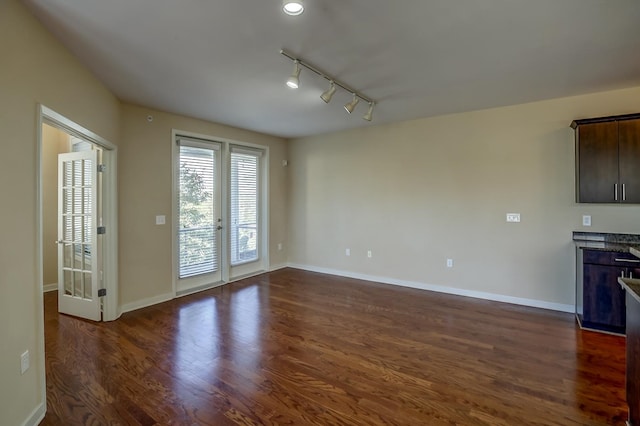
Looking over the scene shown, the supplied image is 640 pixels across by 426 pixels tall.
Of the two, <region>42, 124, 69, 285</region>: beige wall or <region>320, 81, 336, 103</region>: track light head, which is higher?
<region>320, 81, 336, 103</region>: track light head

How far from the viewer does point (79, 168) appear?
12.3ft

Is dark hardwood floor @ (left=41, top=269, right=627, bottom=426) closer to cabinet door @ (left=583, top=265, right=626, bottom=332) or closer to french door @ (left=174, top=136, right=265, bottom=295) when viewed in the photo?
cabinet door @ (left=583, top=265, right=626, bottom=332)

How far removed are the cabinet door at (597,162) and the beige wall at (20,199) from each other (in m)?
5.15

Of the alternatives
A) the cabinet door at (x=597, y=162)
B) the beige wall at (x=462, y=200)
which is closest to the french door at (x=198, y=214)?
the beige wall at (x=462, y=200)

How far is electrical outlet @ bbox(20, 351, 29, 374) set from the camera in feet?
6.33

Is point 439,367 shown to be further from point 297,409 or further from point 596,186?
point 596,186

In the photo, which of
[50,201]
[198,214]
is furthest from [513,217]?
[50,201]

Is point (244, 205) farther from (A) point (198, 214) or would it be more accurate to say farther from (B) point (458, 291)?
(B) point (458, 291)

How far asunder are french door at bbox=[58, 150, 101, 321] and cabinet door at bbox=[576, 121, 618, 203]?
5.63m

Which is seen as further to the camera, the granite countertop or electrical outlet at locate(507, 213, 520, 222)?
electrical outlet at locate(507, 213, 520, 222)

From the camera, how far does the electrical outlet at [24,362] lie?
1.93 m

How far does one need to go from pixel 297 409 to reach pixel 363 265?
3.69 metres

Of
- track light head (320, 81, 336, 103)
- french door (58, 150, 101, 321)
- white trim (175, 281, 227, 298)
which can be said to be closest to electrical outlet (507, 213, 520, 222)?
track light head (320, 81, 336, 103)

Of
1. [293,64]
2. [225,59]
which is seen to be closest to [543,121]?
[293,64]
